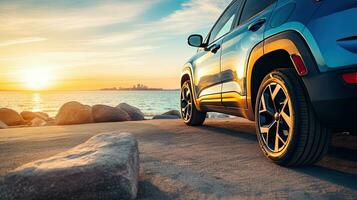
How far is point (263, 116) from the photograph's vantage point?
3234 mm

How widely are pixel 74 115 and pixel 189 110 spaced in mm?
4681

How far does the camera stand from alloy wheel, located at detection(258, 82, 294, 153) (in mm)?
2834

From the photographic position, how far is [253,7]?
13.1 feet

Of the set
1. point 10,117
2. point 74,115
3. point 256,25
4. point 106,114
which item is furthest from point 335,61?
point 10,117

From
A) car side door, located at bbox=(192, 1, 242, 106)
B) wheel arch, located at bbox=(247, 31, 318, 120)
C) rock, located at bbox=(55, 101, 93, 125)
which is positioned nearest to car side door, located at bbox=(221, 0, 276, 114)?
wheel arch, located at bbox=(247, 31, 318, 120)

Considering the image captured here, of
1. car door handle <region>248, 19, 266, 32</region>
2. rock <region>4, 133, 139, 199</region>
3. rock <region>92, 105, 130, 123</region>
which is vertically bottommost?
rock <region>92, 105, 130, 123</region>

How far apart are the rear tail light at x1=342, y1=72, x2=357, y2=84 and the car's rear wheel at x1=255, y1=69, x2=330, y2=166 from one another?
17.4 inches

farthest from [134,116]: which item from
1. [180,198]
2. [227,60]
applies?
[180,198]

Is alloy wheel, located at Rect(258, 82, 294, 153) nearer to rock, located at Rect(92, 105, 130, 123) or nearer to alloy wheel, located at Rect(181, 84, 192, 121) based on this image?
alloy wheel, located at Rect(181, 84, 192, 121)

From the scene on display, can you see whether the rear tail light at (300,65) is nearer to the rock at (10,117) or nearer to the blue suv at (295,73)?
the blue suv at (295,73)

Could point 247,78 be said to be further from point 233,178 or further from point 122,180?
point 122,180

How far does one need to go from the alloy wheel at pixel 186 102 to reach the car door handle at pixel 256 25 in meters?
2.87

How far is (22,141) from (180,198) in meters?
3.54

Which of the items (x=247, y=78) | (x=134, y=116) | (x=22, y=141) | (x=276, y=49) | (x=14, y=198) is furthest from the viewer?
(x=134, y=116)
